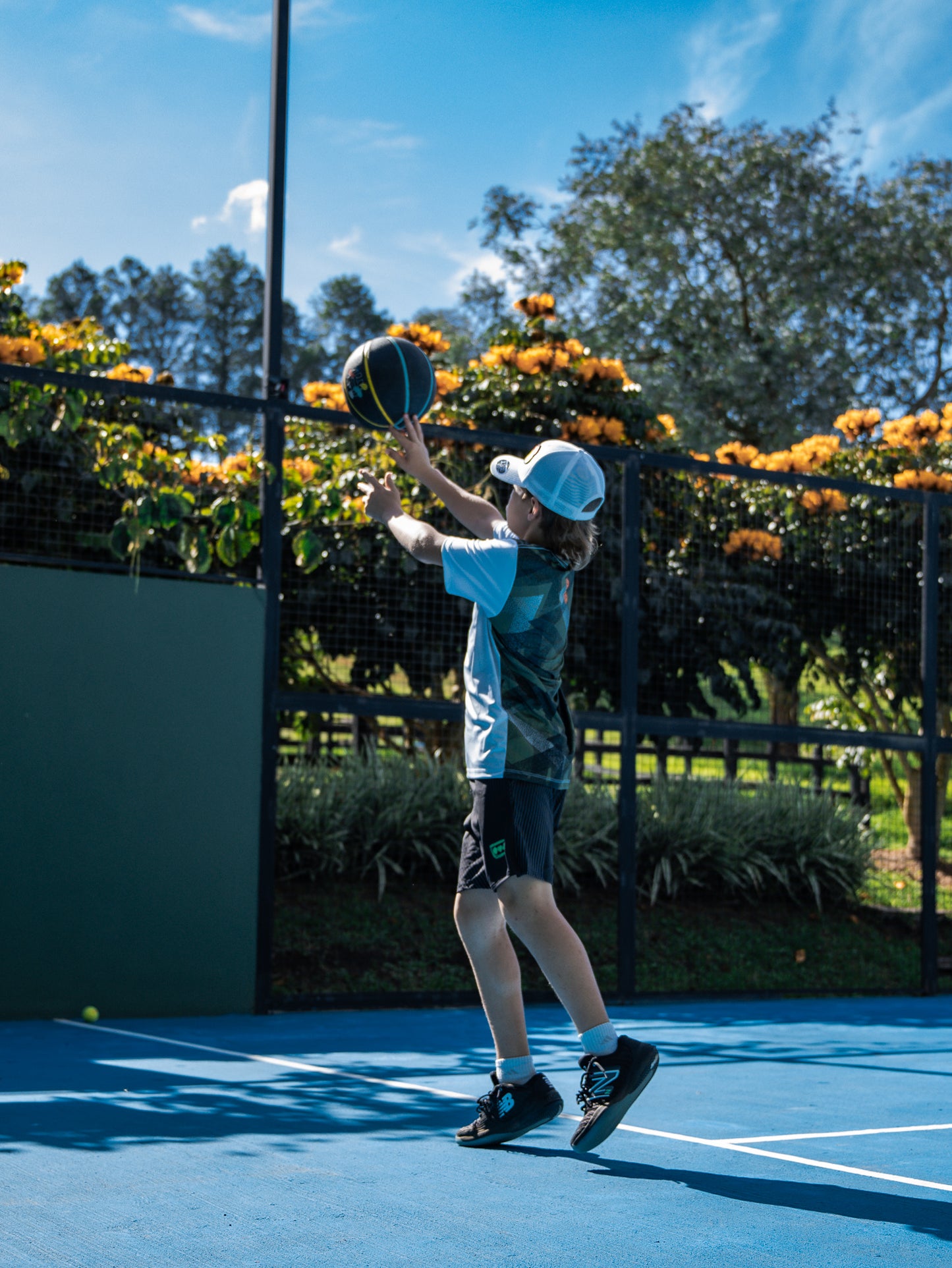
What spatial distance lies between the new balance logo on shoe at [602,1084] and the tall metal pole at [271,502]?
333 cm

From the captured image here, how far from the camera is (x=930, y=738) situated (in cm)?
839

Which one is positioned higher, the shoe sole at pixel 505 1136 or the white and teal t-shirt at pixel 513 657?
the white and teal t-shirt at pixel 513 657

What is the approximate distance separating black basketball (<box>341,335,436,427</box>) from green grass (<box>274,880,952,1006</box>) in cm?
307

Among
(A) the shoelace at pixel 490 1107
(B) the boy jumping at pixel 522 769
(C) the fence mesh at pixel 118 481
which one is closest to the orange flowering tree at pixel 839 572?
(C) the fence mesh at pixel 118 481

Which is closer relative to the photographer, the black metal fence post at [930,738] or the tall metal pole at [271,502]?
the tall metal pole at [271,502]

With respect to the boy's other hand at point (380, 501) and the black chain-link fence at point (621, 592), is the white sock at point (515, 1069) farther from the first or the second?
the black chain-link fence at point (621, 592)

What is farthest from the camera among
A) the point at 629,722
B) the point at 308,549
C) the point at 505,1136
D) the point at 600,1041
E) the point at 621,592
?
the point at 621,592

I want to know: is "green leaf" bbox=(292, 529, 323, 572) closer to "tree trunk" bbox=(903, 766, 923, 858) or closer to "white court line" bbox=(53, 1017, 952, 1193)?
"white court line" bbox=(53, 1017, 952, 1193)

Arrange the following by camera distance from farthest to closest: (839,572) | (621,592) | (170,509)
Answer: (839,572) → (621,592) → (170,509)

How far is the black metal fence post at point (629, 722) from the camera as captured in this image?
7.39m

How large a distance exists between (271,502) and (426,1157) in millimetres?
3783

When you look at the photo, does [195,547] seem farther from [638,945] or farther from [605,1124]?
[605,1124]

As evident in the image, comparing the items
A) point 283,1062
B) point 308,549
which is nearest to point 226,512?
point 308,549

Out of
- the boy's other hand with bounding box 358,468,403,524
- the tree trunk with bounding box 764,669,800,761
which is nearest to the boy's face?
the boy's other hand with bounding box 358,468,403,524
